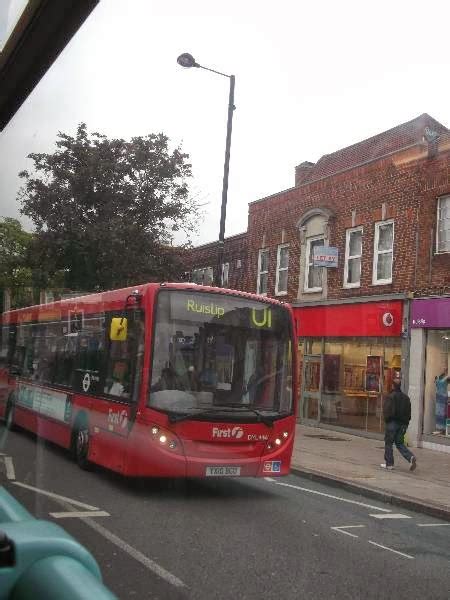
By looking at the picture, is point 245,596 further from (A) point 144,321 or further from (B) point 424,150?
(B) point 424,150

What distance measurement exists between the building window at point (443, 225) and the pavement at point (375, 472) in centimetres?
501

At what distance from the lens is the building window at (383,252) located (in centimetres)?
1783

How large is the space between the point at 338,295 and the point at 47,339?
34.2 feet

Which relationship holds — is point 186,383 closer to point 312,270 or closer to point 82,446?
point 82,446

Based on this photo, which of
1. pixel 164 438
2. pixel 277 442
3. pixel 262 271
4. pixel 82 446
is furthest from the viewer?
pixel 262 271

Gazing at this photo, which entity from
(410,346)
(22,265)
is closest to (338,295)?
Answer: (410,346)

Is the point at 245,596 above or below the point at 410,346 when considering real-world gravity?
below

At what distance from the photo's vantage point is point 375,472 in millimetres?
11766

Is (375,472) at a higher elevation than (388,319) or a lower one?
lower

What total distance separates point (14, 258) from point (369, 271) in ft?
48.5

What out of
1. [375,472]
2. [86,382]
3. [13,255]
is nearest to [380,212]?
[375,472]

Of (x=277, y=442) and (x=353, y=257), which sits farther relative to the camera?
(x=353, y=257)

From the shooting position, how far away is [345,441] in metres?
16.8

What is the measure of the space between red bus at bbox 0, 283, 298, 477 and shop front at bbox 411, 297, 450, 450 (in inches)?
327
